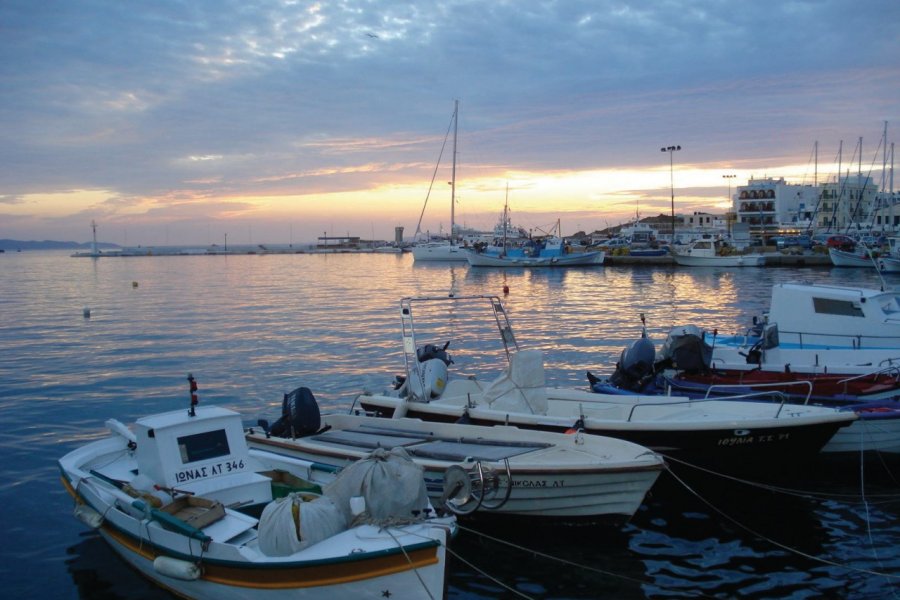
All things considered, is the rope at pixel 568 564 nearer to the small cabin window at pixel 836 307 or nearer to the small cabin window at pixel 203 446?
the small cabin window at pixel 203 446

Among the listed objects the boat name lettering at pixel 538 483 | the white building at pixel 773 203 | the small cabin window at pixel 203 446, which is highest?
the white building at pixel 773 203

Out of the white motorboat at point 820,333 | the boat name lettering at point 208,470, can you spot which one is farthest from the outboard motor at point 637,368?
the boat name lettering at point 208,470

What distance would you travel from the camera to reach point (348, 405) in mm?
19797

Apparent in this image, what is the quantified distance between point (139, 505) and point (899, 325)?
1760 cm

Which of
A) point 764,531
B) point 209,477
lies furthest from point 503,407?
point 209,477

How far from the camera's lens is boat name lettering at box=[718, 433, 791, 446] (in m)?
12.2

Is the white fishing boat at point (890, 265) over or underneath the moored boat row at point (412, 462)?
over

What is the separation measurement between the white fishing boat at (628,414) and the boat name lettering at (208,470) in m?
4.56

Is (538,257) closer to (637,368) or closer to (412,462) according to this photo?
(637,368)

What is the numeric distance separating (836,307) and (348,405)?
12.6 meters

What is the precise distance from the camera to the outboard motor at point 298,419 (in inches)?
509

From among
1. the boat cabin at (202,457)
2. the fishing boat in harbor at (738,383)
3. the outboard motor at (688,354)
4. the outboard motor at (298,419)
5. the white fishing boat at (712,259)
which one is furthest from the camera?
the white fishing boat at (712,259)

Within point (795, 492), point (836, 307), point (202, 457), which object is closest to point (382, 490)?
point (202, 457)

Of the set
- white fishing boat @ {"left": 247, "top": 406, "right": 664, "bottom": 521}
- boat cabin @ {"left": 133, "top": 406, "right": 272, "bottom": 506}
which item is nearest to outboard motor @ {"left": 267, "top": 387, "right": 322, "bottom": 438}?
white fishing boat @ {"left": 247, "top": 406, "right": 664, "bottom": 521}
